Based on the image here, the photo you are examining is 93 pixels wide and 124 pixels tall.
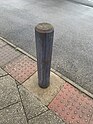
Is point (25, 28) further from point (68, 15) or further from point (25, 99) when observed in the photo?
point (25, 99)

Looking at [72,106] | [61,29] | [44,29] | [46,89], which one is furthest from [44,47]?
[61,29]

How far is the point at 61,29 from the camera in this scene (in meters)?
4.66

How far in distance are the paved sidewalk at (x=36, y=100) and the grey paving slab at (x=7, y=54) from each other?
16 cm

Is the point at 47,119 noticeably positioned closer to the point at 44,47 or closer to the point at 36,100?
the point at 36,100

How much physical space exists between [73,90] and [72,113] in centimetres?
45

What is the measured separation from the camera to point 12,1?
21.3 feet

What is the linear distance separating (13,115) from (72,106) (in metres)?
0.95

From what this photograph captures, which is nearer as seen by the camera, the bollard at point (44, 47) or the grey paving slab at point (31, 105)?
the bollard at point (44, 47)

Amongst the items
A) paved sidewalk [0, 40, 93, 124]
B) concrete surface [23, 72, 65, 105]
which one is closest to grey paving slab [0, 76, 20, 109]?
paved sidewalk [0, 40, 93, 124]

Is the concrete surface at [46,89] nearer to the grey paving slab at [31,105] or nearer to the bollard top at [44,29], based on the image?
the grey paving slab at [31,105]

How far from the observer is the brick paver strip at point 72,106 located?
240 centimetres

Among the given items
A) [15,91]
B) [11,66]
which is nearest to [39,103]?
[15,91]

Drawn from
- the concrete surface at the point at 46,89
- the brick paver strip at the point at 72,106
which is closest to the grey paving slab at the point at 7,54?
the concrete surface at the point at 46,89

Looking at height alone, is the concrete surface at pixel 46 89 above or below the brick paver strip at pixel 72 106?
above
